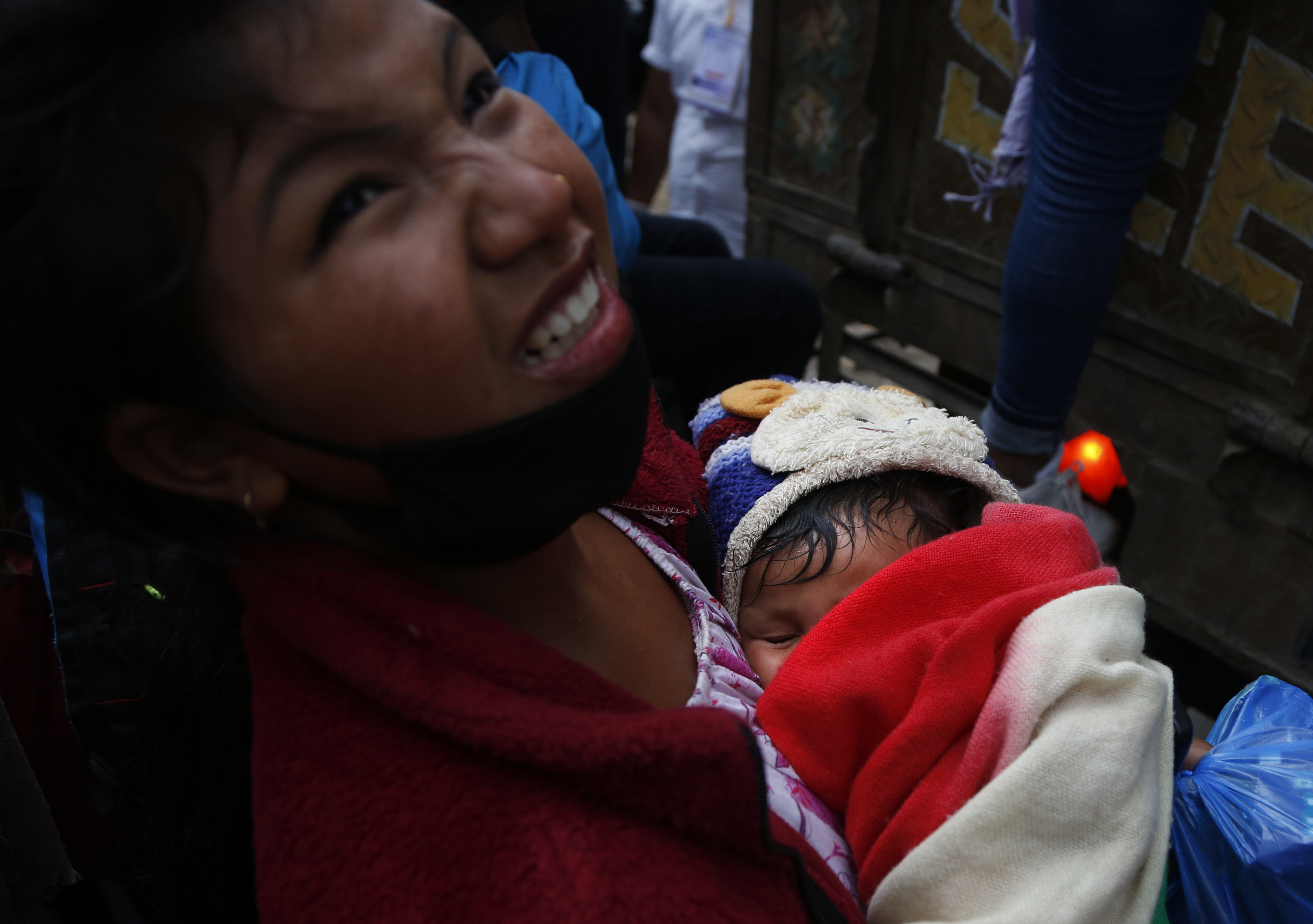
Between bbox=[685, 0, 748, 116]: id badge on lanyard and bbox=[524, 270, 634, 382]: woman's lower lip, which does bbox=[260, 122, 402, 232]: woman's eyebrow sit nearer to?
bbox=[524, 270, 634, 382]: woman's lower lip

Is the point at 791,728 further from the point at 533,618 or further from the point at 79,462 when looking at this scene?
the point at 79,462

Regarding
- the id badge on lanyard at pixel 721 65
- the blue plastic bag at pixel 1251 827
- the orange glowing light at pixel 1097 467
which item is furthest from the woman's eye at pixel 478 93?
the id badge on lanyard at pixel 721 65

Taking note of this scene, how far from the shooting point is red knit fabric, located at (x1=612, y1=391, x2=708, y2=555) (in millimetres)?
1318

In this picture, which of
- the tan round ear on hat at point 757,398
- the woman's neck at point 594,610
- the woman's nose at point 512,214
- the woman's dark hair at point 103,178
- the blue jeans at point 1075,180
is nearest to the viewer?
the woman's dark hair at point 103,178

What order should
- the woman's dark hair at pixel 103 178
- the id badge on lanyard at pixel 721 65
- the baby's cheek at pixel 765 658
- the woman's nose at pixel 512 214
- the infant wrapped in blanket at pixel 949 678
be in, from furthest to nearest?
the id badge on lanyard at pixel 721 65 < the baby's cheek at pixel 765 658 < the infant wrapped in blanket at pixel 949 678 < the woman's nose at pixel 512 214 < the woman's dark hair at pixel 103 178

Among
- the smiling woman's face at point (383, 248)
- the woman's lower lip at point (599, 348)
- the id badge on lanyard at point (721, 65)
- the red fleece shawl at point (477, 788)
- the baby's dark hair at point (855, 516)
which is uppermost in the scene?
the smiling woman's face at point (383, 248)

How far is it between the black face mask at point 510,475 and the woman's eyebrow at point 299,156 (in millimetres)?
196

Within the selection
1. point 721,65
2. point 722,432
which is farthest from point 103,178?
point 721,65

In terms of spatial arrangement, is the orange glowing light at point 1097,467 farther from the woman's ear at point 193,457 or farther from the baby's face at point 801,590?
the woman's ear at point 193,457

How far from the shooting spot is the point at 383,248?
773 millimetres

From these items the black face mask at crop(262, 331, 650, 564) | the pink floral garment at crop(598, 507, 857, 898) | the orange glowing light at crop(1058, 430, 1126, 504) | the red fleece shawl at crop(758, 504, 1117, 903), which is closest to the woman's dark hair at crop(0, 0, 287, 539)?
the black face mask at crop(262, 331, 650, 564)

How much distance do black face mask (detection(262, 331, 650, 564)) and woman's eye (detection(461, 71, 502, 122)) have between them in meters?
0.26

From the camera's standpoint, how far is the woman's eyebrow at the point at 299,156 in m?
0.74

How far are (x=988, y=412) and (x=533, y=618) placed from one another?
1.66m
